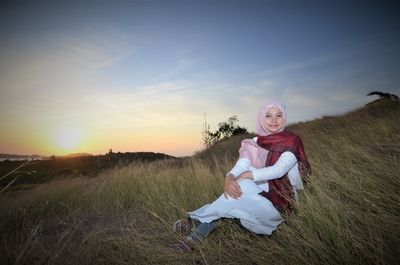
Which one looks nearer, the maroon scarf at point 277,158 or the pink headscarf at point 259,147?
the maroon scarf at point 277,158

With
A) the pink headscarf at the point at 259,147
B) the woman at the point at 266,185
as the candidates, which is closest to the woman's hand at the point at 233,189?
the woman at the point at 266,185

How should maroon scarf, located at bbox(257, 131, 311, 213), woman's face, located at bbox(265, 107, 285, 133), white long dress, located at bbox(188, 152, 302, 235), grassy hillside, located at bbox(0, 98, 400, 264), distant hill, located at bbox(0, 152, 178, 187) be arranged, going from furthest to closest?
distant hill, located at bbox(0, 152, 178, 187) < woman's face, located at bbox(265, 107, 285, 133) < maroon scarf, located at bbox(257, 131, 311, 213) < white long dress, located at bbox(188, 152, 302, 235) < grassy hillside, located at bbox(0, 98, 400, 264)

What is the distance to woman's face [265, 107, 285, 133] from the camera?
3135 millimetres

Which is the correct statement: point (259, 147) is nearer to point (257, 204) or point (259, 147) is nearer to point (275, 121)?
point (275, 121)

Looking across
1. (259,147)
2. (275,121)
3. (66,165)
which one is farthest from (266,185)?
(66,165)

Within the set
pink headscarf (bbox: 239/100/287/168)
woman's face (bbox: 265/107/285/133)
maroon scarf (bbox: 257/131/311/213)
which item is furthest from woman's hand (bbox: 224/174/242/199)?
woman's face (bbox: 265/107/285/133)

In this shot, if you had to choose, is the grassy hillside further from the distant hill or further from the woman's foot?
the distant hill

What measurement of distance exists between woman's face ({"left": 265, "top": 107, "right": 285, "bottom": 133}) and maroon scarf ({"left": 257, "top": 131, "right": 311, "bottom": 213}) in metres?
0.15

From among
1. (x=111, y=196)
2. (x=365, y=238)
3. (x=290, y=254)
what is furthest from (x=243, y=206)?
(x=111, y=196)

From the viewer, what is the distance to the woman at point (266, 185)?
276 cm

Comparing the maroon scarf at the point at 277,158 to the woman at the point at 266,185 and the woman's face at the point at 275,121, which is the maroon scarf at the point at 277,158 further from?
the woman's face at the point at 275,121

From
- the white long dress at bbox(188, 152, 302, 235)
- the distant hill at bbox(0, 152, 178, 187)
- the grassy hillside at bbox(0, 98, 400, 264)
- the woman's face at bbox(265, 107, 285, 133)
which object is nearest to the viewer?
the grassy hillside at bbox(0, 98, 400, 264)

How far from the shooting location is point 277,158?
2906 mm

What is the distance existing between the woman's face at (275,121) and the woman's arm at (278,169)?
1.35 ft
